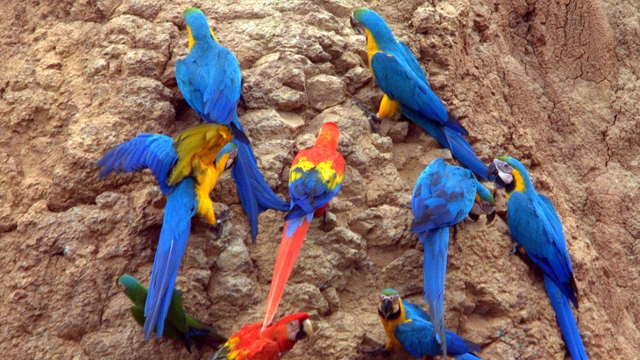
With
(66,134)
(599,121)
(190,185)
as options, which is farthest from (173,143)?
(599,121)

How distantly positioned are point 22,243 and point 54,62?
1.01m

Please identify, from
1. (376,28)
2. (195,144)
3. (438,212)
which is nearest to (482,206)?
(438,212)

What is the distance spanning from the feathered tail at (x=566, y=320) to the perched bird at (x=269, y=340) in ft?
4.22

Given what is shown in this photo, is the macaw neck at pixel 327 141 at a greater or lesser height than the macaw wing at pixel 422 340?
greater

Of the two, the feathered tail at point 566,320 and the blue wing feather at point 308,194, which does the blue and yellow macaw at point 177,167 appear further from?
the feathered tail at point 566,320

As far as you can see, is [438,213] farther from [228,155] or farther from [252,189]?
[228,155]

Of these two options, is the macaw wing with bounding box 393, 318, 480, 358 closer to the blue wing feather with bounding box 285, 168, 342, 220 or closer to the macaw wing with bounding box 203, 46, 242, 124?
the blue wing feather with bounding box 285, 168, 342, 220

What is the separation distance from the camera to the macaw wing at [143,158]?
137 inches

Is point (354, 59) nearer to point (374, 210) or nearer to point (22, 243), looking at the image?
point (374, 210)

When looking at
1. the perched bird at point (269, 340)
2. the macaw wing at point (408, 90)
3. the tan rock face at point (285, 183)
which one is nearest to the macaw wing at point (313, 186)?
the tan rock face at point (285, 183)

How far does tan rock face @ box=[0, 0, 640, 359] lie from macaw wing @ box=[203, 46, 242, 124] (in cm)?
21

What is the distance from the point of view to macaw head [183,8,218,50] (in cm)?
402

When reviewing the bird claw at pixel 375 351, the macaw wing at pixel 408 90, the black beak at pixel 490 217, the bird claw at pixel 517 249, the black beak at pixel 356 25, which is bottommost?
the bird claw at pixel 375 351

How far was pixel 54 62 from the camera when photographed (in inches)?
164
